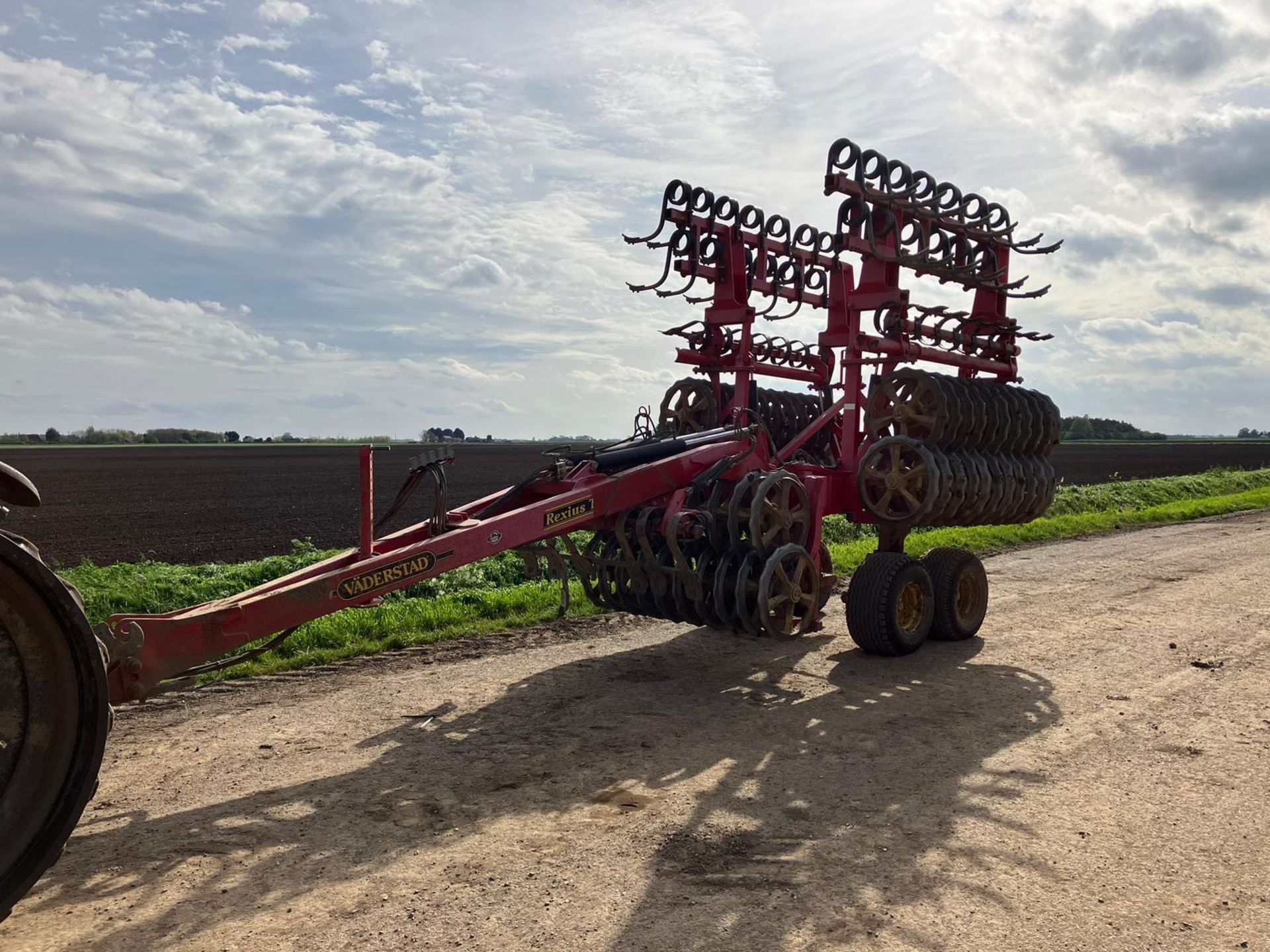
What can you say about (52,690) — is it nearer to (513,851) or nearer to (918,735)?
(513,851)

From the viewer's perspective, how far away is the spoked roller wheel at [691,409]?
35.1 feet

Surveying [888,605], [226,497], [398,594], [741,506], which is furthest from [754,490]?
[226,497]

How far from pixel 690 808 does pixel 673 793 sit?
8.9 inches

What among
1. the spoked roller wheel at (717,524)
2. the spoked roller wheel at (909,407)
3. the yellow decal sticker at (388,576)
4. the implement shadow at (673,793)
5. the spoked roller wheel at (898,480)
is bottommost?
the implement shadow at (673,793)

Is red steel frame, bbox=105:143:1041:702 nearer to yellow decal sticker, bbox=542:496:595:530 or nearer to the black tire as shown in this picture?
yellow decal sticker, bbox=542:496:595:530

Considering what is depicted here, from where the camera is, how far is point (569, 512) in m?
7.03

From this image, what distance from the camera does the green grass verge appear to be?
8914 millimetres

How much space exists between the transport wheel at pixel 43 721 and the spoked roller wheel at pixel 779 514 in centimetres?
479

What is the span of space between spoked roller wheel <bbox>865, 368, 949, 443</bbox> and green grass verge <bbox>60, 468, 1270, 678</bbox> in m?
3.70

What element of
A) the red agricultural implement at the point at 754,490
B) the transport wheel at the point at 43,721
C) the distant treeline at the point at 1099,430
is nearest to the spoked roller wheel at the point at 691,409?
the red agricultural implement at the point at 754,490

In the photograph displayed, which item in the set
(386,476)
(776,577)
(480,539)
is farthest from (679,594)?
(386,476)

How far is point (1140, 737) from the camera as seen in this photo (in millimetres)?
6410

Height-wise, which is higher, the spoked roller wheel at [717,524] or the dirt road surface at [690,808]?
the spoked roller wheel at [717,524]

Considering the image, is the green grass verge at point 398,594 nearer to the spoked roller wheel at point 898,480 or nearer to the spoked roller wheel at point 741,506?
the spoked roller wheel at point 741,506
